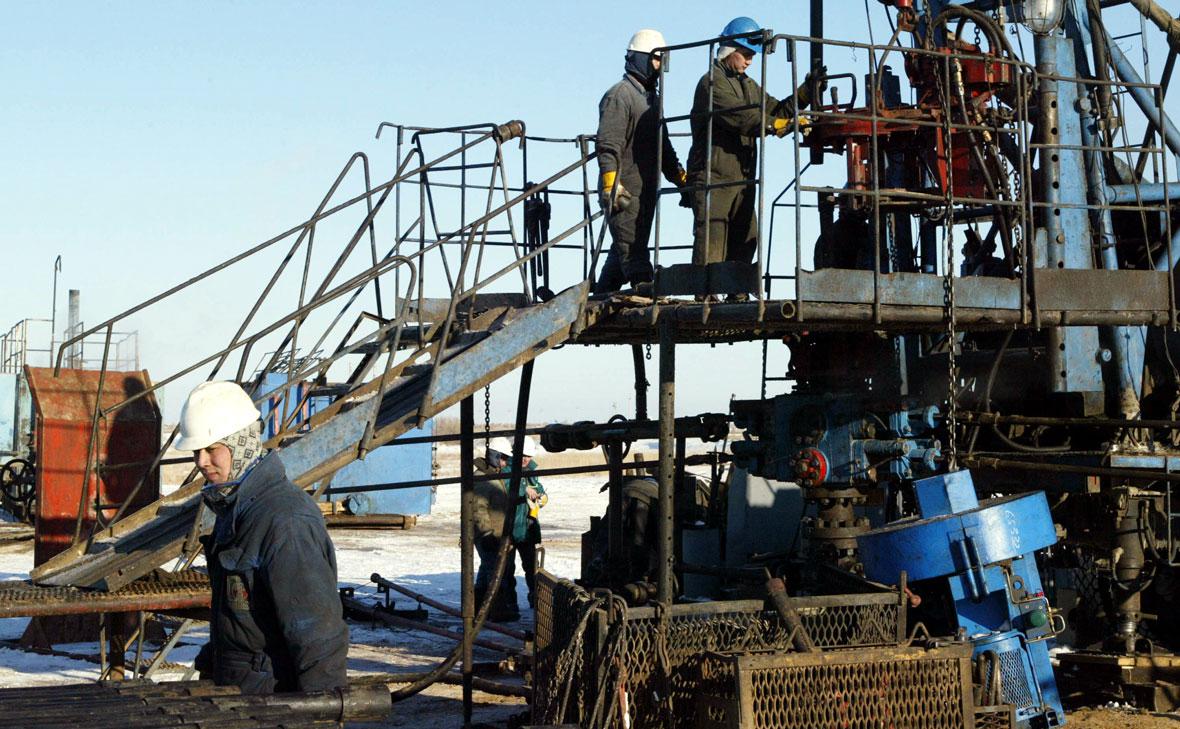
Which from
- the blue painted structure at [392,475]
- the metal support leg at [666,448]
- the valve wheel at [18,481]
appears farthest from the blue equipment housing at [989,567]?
the valve wheel at [18,481]

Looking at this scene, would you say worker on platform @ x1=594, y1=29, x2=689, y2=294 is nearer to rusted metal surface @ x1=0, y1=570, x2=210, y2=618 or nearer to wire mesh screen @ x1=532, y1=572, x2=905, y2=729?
wire mesh screen @ x1=532, y1=572, x2=905, y2=729

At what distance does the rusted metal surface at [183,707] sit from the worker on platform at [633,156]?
19.2 ft

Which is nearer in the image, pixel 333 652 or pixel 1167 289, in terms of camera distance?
pixel 333 652

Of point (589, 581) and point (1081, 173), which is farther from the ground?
point (1081, 173)

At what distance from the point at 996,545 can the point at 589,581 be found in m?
4.32

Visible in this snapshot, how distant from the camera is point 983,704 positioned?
7770 millimetres

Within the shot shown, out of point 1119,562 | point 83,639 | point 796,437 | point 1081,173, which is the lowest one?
point 83,639

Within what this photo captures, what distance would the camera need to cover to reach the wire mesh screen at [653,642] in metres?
7.29

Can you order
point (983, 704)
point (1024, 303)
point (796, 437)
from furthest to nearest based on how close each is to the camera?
point (796, 437) < point (1024, 303) < point (983, 704)

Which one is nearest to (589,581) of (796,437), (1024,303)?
(796,437)

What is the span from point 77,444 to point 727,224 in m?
6.78

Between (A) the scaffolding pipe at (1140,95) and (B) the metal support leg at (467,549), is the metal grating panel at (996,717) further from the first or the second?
(A) the scaffolding pipe at (1140,95)

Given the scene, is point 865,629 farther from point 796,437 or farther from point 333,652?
point 333,652

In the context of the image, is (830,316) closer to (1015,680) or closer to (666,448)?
(666,448)
